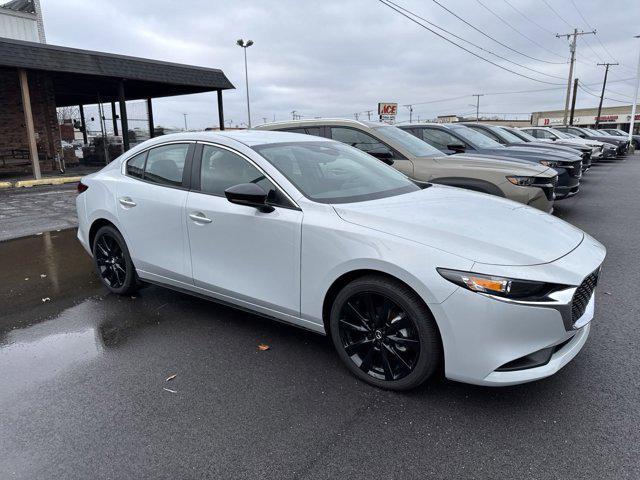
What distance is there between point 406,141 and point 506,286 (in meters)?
4.72

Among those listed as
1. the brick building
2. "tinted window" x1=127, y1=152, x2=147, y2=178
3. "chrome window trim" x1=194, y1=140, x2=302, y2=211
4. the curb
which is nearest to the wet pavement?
the curb

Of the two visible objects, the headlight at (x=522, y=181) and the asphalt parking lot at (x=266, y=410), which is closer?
the asphalt parking lot at (x=266, y=410)

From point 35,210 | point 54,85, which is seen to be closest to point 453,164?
point 35,210

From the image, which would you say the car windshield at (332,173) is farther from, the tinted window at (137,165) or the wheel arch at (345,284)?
the tinted window at (137,165)

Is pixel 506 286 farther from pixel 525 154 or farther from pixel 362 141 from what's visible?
pixel 525 154

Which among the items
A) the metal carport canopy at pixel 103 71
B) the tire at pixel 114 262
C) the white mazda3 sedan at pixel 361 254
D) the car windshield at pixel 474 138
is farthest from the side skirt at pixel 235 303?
the metal carport canopy at pixel 103 71

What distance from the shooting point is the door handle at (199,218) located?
3.68 metres

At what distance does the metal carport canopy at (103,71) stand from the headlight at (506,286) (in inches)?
607

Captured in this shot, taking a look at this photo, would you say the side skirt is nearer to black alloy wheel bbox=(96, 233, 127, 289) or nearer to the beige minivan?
black alloy wheel bbox=(96, 233, 127, 289)

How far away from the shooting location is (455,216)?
304cm

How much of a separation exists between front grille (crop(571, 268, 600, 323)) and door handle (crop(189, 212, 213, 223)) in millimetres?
2582

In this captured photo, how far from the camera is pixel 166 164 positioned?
425 cm

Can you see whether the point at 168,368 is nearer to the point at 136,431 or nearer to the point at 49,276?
the point at 136,431

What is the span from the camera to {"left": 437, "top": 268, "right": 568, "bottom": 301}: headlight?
2.44m
